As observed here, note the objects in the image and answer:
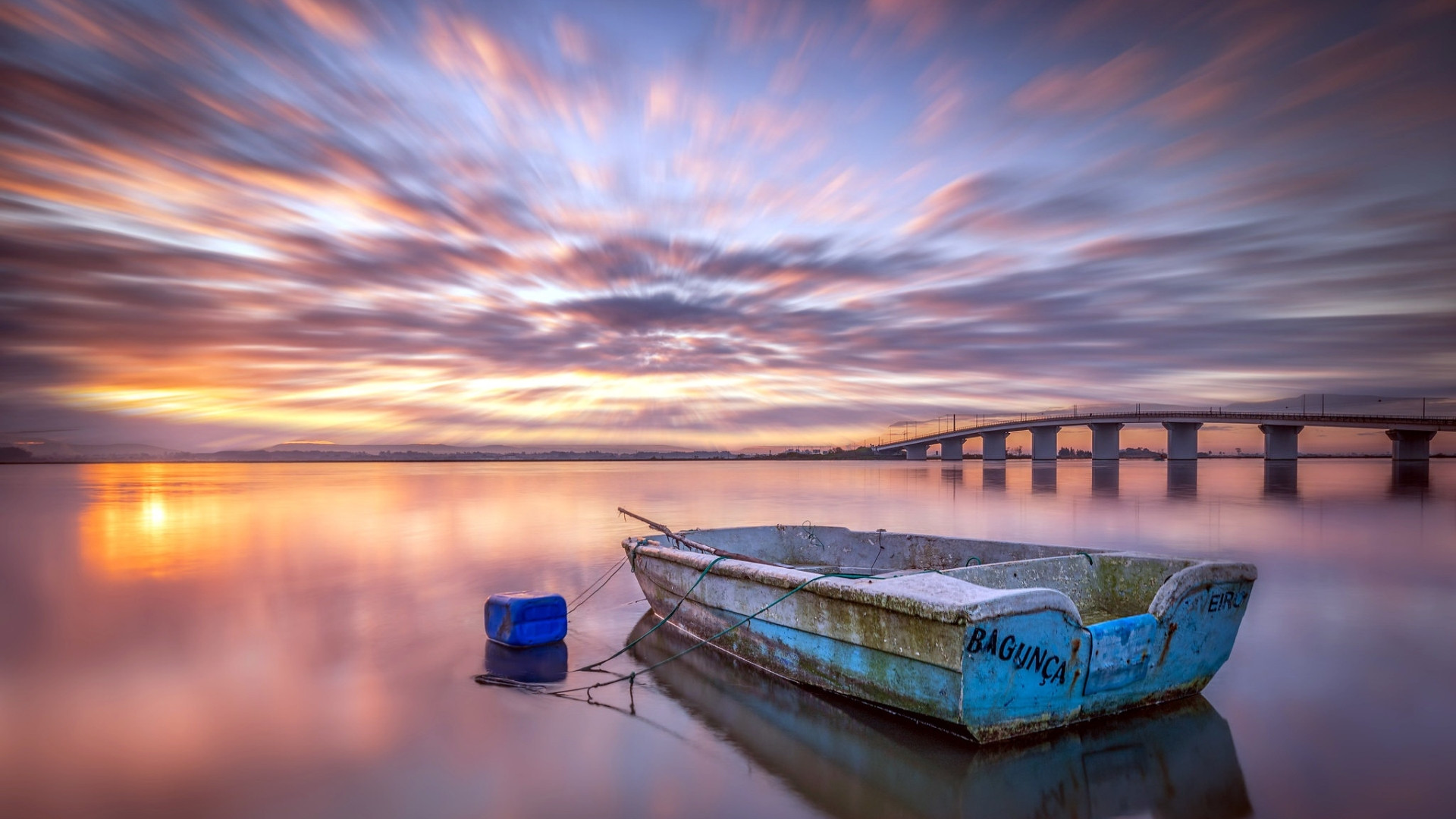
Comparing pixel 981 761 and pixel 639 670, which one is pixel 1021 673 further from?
pixel 639 670

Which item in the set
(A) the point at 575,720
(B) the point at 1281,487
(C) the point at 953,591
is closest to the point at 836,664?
(C) the point at 953,591

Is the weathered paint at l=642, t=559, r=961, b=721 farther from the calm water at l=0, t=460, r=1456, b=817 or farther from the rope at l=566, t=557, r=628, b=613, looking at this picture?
the rope at l=566, t=557, r=628, b=613

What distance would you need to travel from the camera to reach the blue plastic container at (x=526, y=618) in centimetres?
825

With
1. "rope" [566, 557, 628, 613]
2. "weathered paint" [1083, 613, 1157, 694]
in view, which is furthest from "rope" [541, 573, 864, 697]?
"rope" [566, 557, 628, 613]

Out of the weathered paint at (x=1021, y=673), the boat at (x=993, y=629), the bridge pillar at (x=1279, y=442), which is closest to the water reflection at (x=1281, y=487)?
the bridge pillar at (x=1279, y=442)

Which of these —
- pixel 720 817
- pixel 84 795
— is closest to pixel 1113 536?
pixel 720 817

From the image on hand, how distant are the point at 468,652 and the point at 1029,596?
6031 mm

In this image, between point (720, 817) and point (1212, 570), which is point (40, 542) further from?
point (1212, 570)

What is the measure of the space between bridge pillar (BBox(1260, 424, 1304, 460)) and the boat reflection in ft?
275

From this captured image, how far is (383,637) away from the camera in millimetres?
9031

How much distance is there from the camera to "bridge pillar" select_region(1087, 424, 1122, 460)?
83812 mm

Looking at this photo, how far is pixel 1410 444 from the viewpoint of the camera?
78.4 metres

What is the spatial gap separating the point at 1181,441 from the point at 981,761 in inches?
3549

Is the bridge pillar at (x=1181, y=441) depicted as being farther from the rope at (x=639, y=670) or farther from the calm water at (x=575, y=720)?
the rope at (x=639, y=670)
